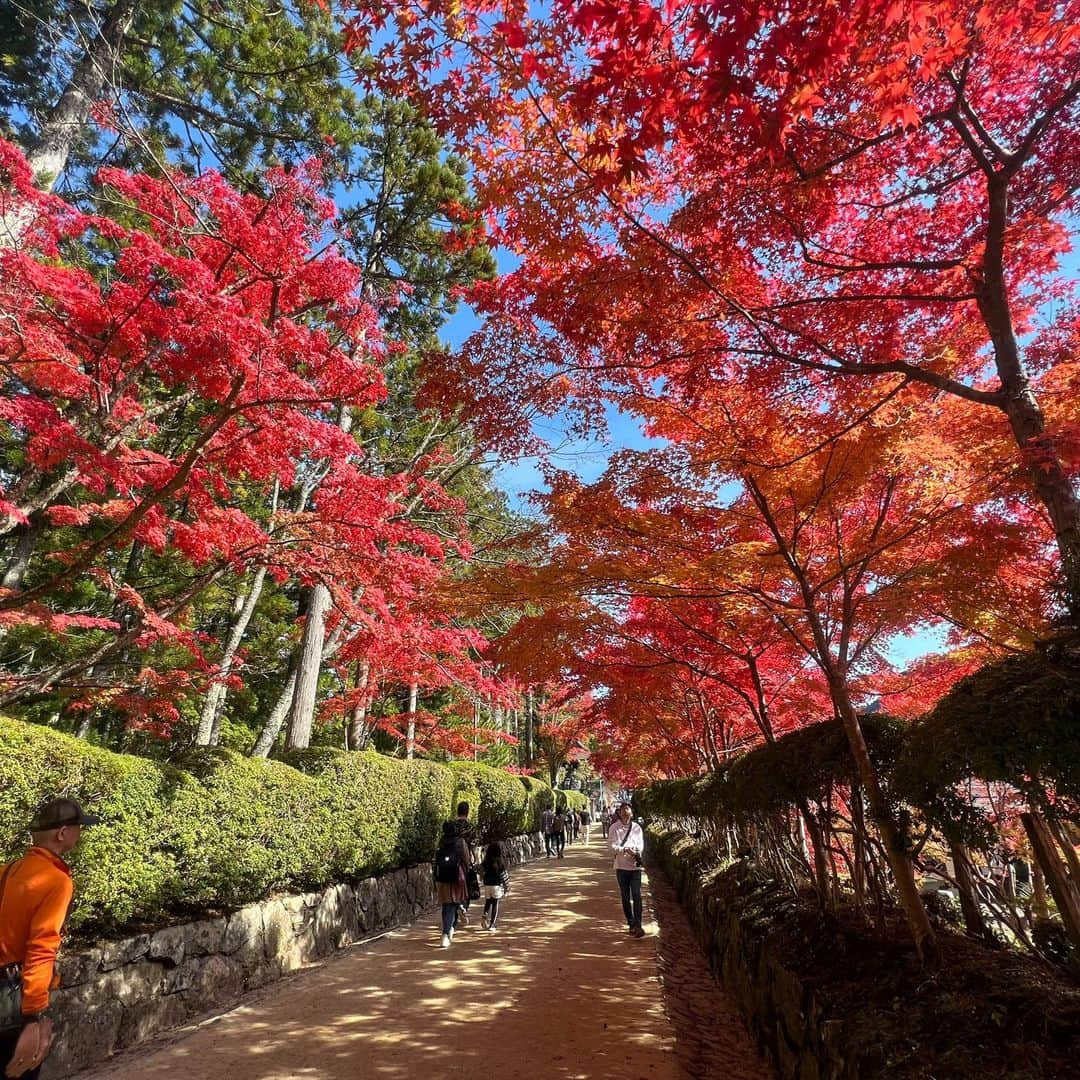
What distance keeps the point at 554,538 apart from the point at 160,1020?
5.58 metres

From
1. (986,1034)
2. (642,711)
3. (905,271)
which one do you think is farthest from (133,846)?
(642,711)

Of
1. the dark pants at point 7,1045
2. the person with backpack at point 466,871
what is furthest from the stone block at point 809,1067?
the person with backpack at point 466,871

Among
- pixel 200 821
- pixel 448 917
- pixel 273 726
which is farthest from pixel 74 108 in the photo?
pixel 448 917

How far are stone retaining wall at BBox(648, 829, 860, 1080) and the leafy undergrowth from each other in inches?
4.3

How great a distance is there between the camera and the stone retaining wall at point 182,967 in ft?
14.4

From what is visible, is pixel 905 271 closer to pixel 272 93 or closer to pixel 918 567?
pixel 918 567

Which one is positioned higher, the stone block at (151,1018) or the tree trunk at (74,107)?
the tree trunk at (74,107)

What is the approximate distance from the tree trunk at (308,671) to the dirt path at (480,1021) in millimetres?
3839

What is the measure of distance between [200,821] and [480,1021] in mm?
3187

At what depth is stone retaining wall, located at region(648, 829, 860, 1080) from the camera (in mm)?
3152

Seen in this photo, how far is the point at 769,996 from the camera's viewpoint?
4.49 m

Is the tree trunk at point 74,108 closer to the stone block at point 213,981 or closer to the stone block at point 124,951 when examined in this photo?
the stone block at point 124,951

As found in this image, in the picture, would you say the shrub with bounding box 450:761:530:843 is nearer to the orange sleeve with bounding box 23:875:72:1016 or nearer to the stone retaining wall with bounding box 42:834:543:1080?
the stone retaining wall with bounding box 42:834:543:1080

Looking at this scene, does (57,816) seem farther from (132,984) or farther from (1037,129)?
(1037,129)
